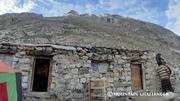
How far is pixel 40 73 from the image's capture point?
7.27 m

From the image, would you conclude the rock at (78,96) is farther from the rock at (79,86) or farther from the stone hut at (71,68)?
the rock at (79,86)

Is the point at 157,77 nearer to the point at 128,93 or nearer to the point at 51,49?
the point at 128,93

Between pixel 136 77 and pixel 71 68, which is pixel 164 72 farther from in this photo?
pixel 71 68

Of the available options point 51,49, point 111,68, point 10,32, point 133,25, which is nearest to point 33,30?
point 10,32

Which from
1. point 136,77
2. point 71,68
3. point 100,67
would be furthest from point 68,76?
point 136,77

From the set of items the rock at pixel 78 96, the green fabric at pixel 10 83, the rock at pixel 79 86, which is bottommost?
the rock at pixel 78 96

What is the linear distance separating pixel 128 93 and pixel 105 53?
2.39 m

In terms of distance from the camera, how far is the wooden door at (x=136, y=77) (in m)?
6.39

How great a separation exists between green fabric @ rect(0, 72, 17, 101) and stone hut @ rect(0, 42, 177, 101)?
145 cm

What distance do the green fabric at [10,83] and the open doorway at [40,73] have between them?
332 centimetres

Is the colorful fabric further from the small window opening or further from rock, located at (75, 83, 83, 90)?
rock, located at (75, 83, 83, 90)

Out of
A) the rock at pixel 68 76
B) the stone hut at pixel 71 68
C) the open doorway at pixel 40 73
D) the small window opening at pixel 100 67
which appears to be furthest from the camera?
the open doorway at pixel 40 73

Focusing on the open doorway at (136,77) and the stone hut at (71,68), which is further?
the open doorway at (136,77)

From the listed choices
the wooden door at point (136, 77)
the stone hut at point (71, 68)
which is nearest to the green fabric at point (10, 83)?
the stone hut at point (71, 68)
